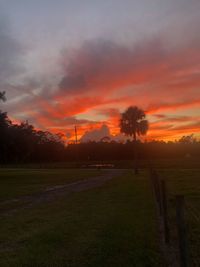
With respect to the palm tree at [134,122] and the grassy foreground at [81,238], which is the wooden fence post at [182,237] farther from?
the palm tree at [134,122]

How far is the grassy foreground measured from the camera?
26.0ft

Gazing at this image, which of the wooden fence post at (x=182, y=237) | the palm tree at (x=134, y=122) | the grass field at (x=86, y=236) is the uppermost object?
the palm tree at (x=134, y=122)

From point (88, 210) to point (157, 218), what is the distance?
132 inches

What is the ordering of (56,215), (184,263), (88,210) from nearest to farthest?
(184,263) < (56,215) < (88,210)

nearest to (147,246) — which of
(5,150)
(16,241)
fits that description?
(16,241)

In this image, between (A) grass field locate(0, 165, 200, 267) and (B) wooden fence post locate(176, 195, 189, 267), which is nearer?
(B) wooden fence post locate(176, 195, 189, 267)

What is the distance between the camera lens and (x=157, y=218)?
1299 centimetres

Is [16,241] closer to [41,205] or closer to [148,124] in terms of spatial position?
[41,205]

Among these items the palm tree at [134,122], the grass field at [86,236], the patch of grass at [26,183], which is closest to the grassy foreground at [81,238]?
the grass field at [86,236]

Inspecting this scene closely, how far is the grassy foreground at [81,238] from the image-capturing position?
7.92 meters

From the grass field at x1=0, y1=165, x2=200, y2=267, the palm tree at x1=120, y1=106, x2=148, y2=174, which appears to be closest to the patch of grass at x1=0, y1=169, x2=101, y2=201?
the grass field at x1=0, y1=165, x2=200, y2=267

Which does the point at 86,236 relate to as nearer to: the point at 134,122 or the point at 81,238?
the point at 81,238

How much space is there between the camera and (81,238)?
32.7ft

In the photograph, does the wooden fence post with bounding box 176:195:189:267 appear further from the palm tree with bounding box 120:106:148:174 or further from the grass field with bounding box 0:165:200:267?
the palm tree with bounding box 120:106:148:174
